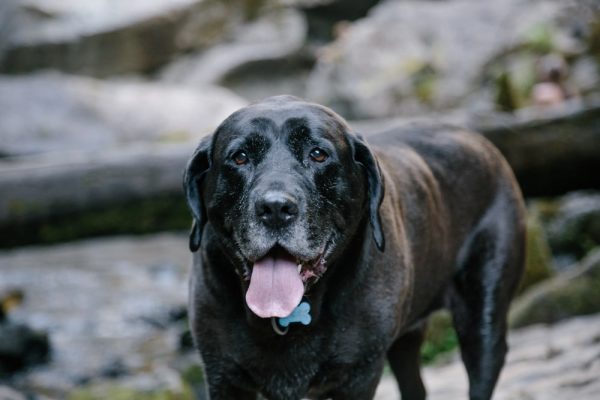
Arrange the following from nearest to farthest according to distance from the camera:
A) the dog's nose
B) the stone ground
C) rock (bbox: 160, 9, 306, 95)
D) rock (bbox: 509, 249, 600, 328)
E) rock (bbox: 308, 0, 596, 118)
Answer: the dog's nose → the stone ground → rock (bbox: 509, 249, 600, 328) → rock (bbox: 308, 0, 596, 118) → rock (bbox: 160, 9, 306, 95)

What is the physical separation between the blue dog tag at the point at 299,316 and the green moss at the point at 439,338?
15.3 feet

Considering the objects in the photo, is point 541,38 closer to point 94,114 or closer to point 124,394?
point 94,114

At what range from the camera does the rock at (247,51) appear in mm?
23766

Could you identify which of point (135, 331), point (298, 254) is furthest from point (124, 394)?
point (135, 331)

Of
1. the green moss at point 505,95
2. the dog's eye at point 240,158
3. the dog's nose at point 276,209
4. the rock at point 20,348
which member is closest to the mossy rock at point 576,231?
the green moss at point 505,95

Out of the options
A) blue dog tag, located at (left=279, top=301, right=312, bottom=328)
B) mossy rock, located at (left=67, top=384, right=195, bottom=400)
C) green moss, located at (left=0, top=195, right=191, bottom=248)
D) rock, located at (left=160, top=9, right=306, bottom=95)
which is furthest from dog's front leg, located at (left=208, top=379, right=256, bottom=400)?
rock, located at (left=160, top=9, right=306, bottom=95)

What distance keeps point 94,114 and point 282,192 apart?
15.5 m

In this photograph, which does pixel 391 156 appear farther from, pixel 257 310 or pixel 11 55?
pixel 11 55

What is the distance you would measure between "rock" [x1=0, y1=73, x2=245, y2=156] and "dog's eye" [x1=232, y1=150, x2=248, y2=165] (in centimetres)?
1323

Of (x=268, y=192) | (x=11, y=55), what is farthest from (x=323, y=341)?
(x=11, y=55)

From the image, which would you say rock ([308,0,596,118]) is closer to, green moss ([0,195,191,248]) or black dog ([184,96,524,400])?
green moss ([0,195,191,248])

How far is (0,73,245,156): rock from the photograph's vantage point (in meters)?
17.3

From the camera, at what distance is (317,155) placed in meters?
3.71

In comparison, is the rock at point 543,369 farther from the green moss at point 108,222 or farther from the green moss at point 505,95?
the green moss at point 505,95
